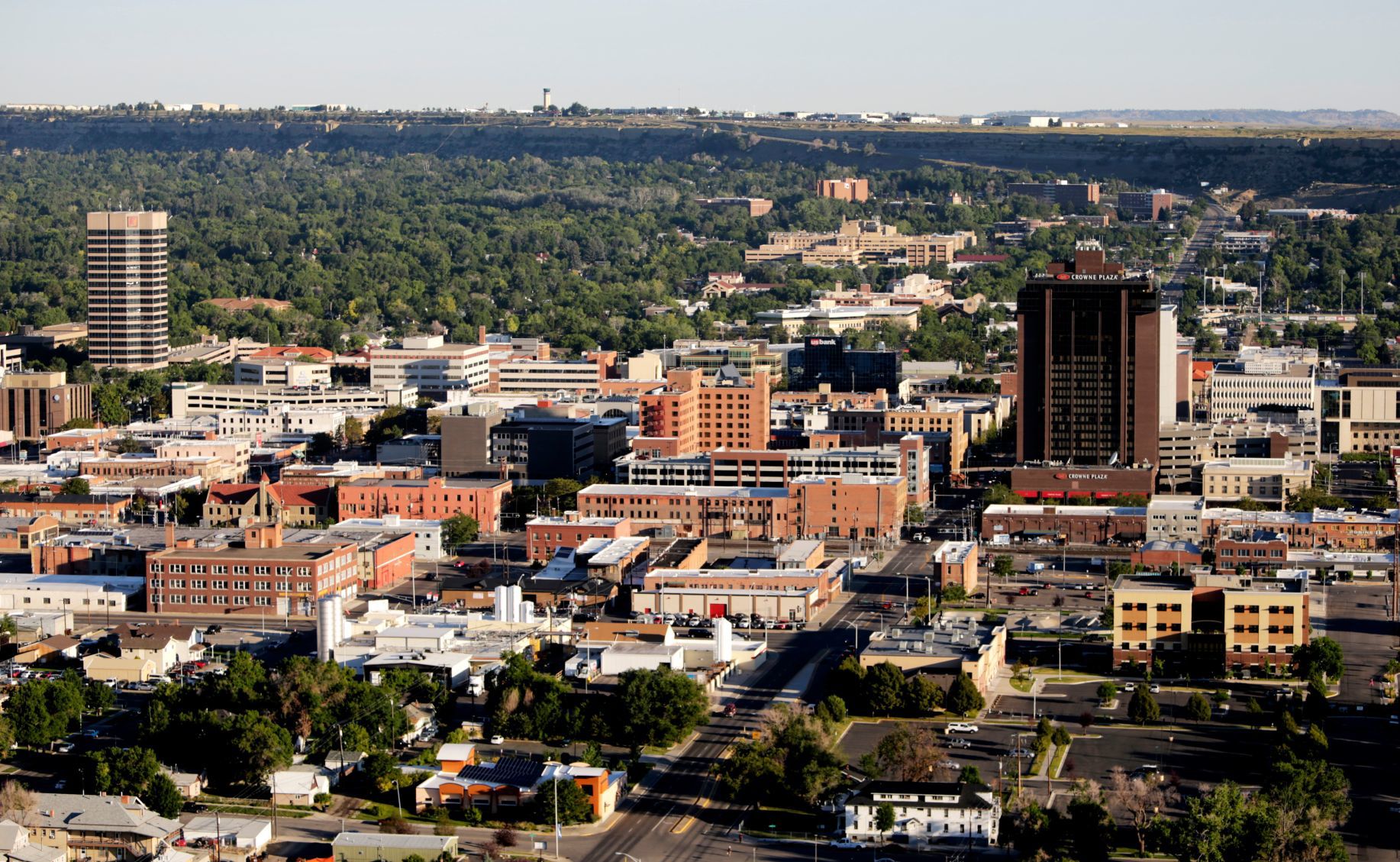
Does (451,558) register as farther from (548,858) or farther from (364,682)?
(548,858)

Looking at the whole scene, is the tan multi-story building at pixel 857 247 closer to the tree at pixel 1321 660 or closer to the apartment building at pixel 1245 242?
the apartment building at pixel 1245 242

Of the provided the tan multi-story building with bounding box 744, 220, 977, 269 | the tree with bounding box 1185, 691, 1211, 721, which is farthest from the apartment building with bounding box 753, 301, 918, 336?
the tree with bounding box 1185, 691, 1211, 721

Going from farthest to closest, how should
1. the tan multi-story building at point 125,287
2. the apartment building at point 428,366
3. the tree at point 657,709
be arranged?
the tan multi-story building at point 125,287 < the apartment building at point 428,366 < the tree at point 657,709

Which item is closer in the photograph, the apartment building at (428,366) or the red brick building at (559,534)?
the red brick building at (559,534)

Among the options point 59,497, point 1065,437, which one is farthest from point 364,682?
point 1065,437

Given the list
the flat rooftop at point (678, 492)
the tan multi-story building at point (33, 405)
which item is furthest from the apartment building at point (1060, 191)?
the flat rooftop at point (678, 492)

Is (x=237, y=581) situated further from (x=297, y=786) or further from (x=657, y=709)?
(x=297, y=786)
